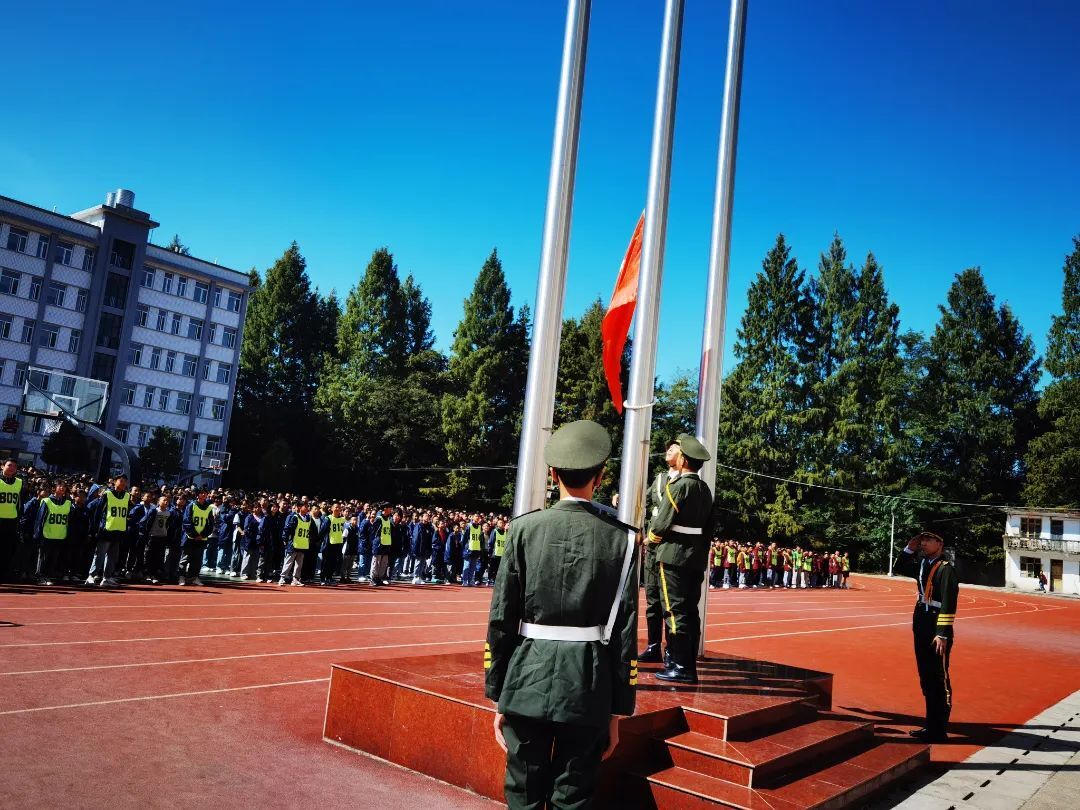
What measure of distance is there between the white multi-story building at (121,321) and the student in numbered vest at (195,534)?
3256cm

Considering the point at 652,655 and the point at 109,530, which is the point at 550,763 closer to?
the point at 652,655

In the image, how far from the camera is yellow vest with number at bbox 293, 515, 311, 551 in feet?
54.9

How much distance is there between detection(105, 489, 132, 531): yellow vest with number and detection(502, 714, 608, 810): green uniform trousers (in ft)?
39.9

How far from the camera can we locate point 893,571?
5103 cm

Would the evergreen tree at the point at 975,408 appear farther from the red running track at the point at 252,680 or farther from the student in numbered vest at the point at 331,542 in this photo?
the student in numbered vest at the point at 331,542

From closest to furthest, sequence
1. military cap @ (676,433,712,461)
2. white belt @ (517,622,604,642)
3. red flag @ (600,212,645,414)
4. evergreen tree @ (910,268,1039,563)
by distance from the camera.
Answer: white belt @ (517,622,604,642), military cap @ (676,433,712,461), red flag @ (600,212,645,414), evergreen tree @ (910,268,1039,563)

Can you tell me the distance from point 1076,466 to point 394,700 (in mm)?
57701

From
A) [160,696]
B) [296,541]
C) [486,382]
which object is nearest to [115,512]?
[296,541]

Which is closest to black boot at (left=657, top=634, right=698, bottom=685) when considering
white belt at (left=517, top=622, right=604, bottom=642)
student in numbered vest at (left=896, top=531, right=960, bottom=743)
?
student in numbered vest at (left=896, top=531, right=960, bottom=743)

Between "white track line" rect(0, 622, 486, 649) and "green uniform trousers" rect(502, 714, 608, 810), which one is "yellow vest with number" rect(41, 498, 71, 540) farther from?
"green uniform trousers" rect(502, 714, 608, 810)

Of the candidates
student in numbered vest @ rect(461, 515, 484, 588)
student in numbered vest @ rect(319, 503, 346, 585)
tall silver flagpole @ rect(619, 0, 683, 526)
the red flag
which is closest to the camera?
tall silver flagpole @ rect(619, 0, 683, 526)

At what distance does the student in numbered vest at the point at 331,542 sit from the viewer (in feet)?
58.1

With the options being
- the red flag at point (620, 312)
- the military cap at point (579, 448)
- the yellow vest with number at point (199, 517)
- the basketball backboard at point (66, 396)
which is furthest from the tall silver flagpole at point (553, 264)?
the basketball backboard at point (66, 396)

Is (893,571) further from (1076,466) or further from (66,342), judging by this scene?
(66,342)
